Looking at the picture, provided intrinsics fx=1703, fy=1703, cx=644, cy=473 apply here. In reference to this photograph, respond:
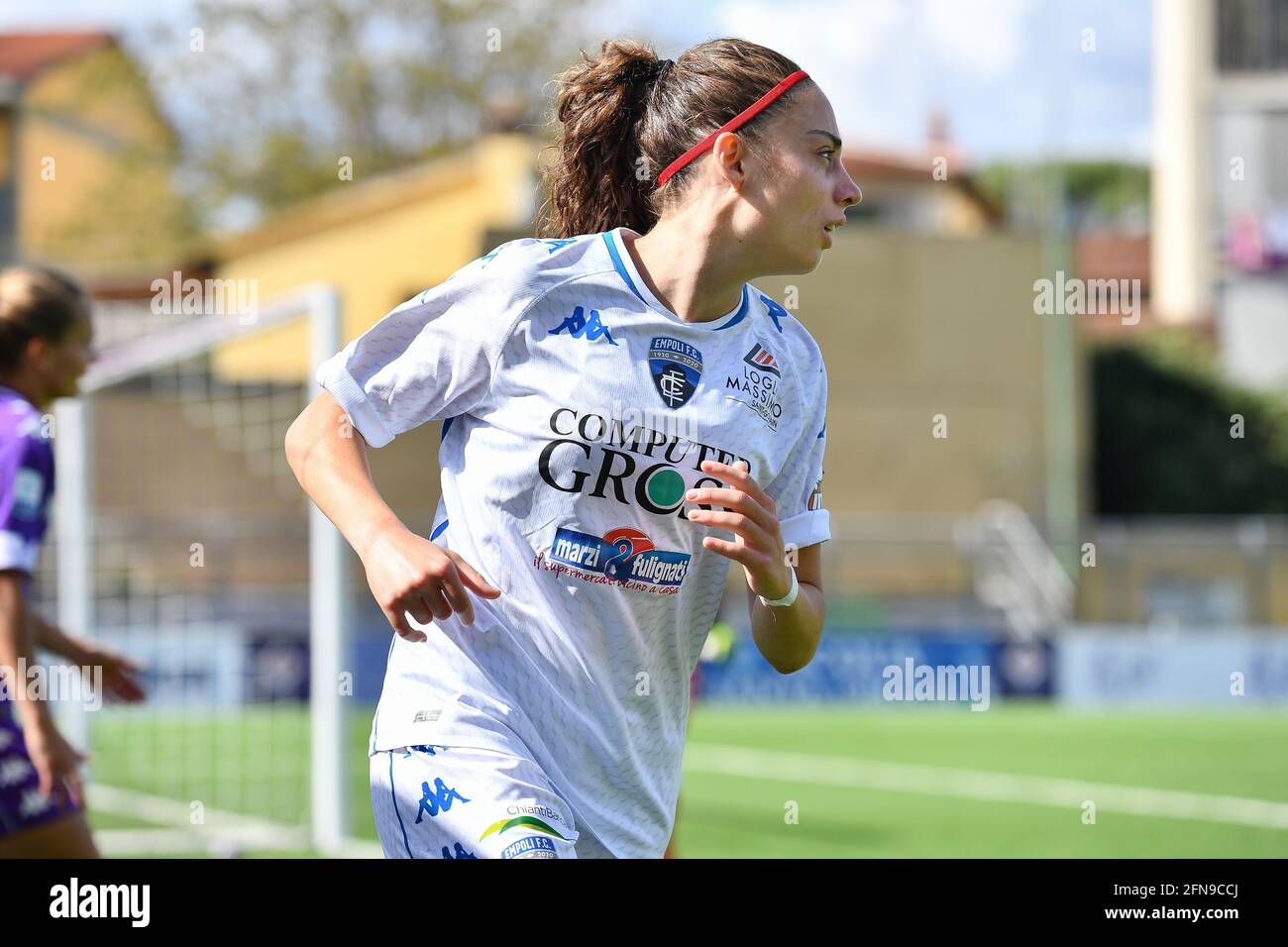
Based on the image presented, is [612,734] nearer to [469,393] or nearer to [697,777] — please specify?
[469,393]

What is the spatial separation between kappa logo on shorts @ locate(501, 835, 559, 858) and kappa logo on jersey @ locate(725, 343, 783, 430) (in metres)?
0.90

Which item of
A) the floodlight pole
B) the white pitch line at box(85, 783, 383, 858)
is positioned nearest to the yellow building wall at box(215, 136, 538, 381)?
the white pitch line at box(85, 783, 383, 858)

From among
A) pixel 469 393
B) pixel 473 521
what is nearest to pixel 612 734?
pixel 473 521

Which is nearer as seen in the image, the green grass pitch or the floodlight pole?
the floodlight pole

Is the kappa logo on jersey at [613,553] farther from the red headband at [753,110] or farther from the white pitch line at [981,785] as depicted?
the white pitch line at [981,785]

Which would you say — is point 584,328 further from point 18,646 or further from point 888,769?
point 888,769

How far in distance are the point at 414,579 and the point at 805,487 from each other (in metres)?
0.99

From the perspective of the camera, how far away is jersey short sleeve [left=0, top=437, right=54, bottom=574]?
14.5 feet

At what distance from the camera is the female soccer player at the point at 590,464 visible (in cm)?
310

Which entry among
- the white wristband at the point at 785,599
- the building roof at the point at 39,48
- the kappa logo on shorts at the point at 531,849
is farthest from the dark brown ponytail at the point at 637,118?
the building roof at the point at 39,48

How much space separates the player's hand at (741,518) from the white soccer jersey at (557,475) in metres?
0.15

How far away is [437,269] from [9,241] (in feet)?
42.9

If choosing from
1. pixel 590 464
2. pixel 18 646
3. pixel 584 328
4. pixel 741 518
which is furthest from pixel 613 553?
pixel 18 646

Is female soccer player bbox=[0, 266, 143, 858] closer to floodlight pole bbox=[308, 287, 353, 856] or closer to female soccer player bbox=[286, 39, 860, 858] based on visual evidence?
female soccer player bbox=[286, 39, 860, 858]
